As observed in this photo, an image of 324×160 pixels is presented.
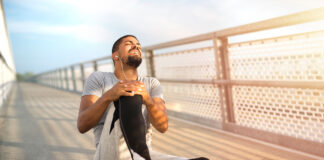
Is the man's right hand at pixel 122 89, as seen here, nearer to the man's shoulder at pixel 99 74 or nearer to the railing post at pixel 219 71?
the man's shoulder at pixel 99 74

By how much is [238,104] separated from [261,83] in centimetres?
53

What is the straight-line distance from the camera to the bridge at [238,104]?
90.4 inches

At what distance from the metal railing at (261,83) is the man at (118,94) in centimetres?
133

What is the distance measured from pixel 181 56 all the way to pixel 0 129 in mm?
3036

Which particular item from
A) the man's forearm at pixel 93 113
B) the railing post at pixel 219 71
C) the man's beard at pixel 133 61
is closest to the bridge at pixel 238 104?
the railing post at pixel 219 71

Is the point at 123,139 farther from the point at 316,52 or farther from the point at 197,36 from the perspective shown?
the point at 197,36

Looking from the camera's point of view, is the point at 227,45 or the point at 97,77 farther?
the point at 227,45

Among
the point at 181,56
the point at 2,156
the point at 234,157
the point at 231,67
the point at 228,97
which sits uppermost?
the point at 181,56

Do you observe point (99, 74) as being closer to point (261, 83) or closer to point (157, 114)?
point (157, 114)

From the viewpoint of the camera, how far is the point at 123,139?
162 centimetres

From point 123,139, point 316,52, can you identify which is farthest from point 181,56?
point 123,139

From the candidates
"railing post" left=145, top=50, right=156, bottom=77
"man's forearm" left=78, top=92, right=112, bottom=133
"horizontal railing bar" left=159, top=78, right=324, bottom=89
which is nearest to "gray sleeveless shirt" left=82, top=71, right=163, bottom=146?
"man's forearm" left=78, top=92, right=112, bottom=133

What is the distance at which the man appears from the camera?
161cm

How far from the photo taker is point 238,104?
3.16 metres
